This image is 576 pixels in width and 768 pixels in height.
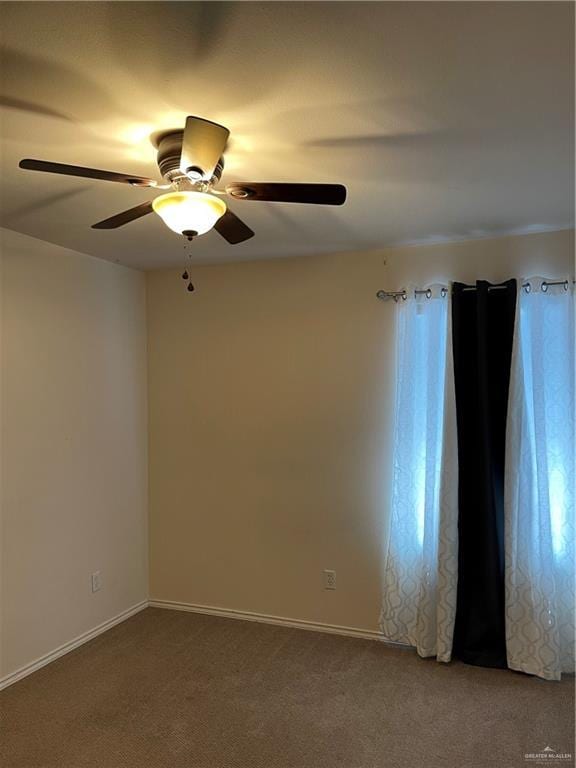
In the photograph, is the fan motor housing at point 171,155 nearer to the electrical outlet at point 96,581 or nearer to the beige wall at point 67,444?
the beige wall at point 67,444

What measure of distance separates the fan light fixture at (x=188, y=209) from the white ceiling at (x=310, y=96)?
26cm

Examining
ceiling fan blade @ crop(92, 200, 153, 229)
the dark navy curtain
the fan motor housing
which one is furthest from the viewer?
the dark navy curtain

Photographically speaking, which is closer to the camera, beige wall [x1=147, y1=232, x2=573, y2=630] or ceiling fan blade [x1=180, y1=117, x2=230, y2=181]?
ceiling fan blade [x1=180, y1=117, x2=230, y2=181]

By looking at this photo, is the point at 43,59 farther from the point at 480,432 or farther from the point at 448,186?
the point at 480,432

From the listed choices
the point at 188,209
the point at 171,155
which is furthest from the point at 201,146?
the point at 171,155

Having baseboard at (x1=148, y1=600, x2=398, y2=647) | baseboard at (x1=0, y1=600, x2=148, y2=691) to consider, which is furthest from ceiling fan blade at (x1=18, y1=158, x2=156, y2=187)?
baseboard at (x1=148, y1=600, x2=398, y2=647)

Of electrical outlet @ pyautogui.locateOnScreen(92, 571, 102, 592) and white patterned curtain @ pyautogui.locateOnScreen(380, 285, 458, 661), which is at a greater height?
white patterned curtain @ pyautogui.locateOnScreen(380, 285, 458, 661)

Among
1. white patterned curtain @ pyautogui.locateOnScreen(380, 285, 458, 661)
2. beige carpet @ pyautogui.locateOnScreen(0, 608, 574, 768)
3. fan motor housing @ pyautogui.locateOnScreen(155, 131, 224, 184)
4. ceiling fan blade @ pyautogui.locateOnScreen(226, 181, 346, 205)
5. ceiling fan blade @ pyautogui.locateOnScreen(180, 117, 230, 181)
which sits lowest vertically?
beige carpet @ pyautogui.locateOnScreen(0, 608, 574, 768)

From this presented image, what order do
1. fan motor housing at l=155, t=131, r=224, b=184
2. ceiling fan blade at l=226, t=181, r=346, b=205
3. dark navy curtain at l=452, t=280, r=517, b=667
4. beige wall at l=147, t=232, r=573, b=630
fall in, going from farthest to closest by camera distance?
1. beige wall at l=147, t=232, r=573, b=630
2. dark navy curtain at l=452, t=280, r=517, b=667
3. fan motor housing at l=155, t=131, r=224, b=184
4. ceiling fan blade at l=226, t=181, r=346, b=205

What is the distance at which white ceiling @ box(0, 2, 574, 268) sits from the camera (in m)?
1.43

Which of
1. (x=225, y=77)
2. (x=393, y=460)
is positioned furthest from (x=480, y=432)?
(x=225, y=77)

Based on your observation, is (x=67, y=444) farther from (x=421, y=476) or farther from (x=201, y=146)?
(x=201, y=146)

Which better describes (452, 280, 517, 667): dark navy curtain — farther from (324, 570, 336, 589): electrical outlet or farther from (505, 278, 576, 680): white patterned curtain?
(324, 570, 336, 589): electrical outlet

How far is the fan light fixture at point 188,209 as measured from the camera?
6.16ft
